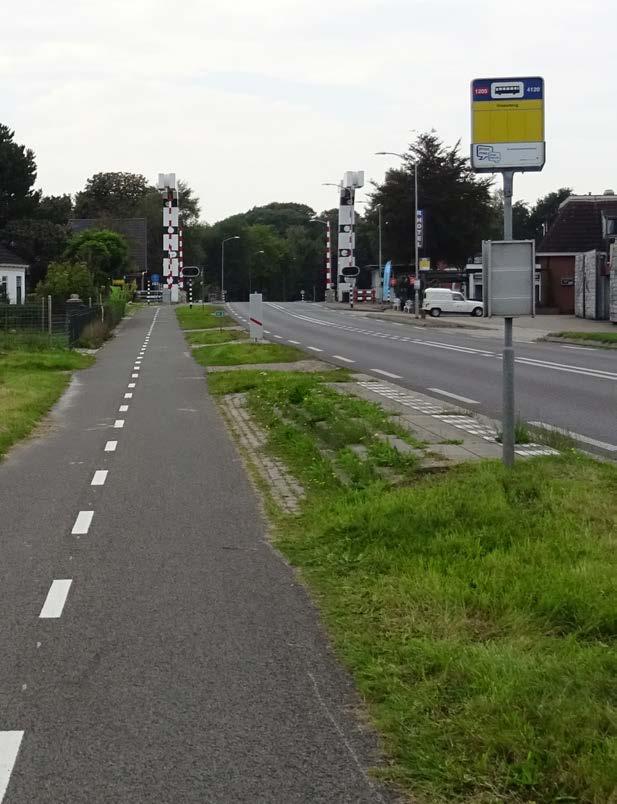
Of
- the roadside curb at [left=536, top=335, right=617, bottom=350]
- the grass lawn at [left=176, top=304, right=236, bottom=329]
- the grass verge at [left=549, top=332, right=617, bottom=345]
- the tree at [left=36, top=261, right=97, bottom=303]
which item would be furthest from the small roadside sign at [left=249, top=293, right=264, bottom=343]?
the grass lawn at [left=176, top=304, right=236, bottom=329]

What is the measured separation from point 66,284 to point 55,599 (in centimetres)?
3918

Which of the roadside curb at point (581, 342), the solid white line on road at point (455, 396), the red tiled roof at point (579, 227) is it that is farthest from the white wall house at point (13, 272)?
the solid white line on road at point (455, 396)

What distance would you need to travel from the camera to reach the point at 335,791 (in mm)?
4078

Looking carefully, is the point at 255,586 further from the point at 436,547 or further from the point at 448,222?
the point at 448,222

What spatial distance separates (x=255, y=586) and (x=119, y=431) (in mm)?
8948

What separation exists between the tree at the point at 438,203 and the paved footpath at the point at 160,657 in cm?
7377

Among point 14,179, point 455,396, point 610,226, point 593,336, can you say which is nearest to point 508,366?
point 455,396

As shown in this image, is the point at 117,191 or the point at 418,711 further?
the point at 117,191

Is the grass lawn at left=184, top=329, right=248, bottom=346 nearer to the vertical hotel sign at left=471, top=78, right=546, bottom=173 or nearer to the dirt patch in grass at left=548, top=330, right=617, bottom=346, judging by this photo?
the dirt patch in grass at left=548, top=330, right=617, bottom=346

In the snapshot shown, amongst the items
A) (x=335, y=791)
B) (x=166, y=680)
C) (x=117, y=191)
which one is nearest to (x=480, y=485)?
(x=166, y=680)

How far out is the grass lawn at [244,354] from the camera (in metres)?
29.1

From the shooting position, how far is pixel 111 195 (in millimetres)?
134625

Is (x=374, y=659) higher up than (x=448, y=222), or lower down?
lower down

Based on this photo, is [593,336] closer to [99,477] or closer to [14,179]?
[99,477]
